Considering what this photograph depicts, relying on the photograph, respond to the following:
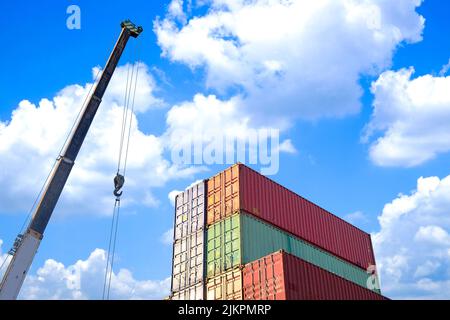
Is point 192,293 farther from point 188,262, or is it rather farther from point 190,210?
point 190,210

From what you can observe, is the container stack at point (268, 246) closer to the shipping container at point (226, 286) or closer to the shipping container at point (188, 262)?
the shipping container at point (226, 286)

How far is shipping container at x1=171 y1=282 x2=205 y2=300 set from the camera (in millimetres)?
25344

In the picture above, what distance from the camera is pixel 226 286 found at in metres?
24.1

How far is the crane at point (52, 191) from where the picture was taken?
16047mm

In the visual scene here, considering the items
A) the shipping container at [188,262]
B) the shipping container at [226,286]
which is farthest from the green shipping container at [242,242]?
the shipping container at [188,262]

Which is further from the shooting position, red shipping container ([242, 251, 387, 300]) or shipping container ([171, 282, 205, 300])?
shipping container ([171, 282, 205, 300])

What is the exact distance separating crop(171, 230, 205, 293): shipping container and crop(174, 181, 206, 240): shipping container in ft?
1.82

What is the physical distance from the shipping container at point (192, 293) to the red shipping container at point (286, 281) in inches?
127

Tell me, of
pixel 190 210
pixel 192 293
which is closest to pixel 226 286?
pixel 192 293

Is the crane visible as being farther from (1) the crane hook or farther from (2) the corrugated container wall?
(2) the corrugated container wall

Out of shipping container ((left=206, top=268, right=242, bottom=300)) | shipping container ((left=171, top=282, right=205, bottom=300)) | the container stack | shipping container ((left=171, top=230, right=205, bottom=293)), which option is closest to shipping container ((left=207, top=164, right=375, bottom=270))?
the container stack

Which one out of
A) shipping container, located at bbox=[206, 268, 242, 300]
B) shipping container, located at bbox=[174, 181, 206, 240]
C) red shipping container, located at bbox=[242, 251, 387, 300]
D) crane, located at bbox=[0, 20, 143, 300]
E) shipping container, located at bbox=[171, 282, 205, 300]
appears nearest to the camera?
crane, located at bbox=[0, 20, 143, 300]
